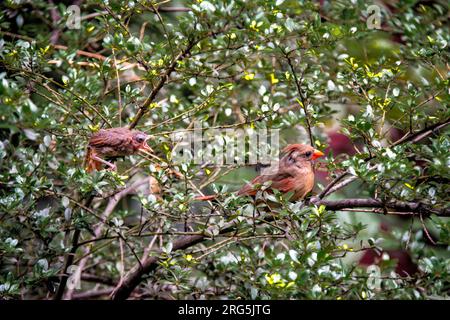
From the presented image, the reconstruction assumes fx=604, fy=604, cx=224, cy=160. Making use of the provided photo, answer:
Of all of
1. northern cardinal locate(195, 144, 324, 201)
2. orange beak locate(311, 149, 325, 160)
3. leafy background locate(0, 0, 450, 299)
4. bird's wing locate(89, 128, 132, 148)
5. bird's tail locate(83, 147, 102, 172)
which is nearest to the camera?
leafy background locate(0, 0, 450, 299)

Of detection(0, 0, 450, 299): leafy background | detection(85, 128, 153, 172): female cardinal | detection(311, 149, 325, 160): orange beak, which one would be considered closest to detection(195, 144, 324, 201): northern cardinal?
detection(311, 149, 325, 160): orange beak

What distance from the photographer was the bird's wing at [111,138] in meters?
2.88

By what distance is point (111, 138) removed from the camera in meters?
2.88

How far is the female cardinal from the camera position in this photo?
2.89 meters

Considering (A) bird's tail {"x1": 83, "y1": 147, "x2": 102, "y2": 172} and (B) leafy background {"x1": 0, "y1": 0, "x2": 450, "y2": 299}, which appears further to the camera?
(A) bird's tail {"x1": 83, "y1": 147, "x2": 102, "y2": 172}

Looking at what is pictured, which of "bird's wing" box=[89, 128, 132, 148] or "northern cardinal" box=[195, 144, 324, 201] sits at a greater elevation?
"northern cardinal" box=[195, 144, 324, 201]

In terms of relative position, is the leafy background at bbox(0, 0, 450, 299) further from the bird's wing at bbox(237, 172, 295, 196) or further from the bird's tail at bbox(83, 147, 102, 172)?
the bird's wing at bbox(237, 172, 295, 196)

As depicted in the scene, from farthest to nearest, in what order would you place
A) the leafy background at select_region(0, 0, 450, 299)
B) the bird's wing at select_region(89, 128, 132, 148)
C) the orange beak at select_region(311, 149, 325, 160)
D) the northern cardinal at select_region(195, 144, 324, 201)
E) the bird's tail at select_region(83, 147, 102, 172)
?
the northern cardinal at select_region(195, 144, 324, 201)
the orange beak at select_region(311, 149, 325, 160)
the bird's tail at select_region(83, 147, 102, 172)
the bird's wing at select_region(89, 128, 132, 148)
the leafy background at select_region(0, 0, 450, 299)

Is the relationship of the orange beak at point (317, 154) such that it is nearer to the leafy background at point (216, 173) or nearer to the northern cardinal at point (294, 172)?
the northern cardinal at point (294, 172)

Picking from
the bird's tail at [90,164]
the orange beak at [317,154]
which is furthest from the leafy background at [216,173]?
the orange beak at [317,154]

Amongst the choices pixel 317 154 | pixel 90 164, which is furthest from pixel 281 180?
pixel 90 164

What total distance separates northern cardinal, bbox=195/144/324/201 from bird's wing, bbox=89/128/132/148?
909 millimetres

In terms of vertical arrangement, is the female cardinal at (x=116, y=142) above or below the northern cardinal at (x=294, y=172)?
below

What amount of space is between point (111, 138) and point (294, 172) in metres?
1.20
